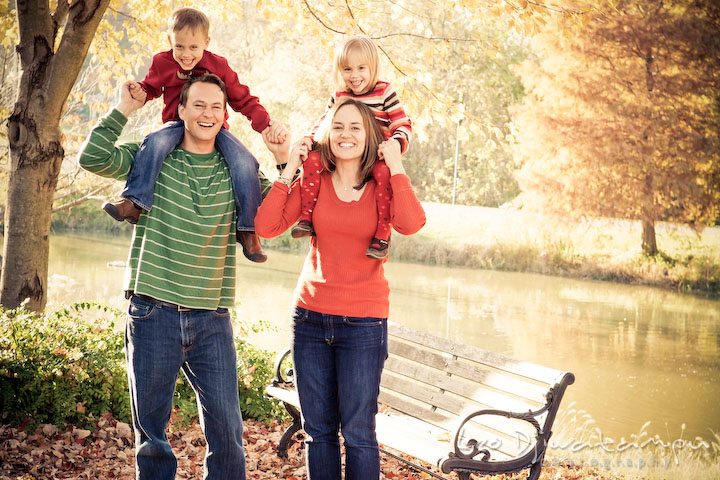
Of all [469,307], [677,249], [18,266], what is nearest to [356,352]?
[18,266]

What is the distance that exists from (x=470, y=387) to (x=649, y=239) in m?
17.2

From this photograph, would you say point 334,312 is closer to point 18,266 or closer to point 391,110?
point 391,110

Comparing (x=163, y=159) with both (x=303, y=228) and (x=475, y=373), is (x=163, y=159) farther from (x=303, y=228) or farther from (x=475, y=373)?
(x=475, y=373)

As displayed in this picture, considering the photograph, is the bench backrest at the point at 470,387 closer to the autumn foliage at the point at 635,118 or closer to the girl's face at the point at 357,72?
the girl's face at the point at 357,72

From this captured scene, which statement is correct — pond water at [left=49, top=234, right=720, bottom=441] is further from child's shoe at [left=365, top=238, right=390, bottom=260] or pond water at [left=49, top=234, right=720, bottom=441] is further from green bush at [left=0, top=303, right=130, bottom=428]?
child's shoe at [left=365, top=238, right=390, bottom=260]

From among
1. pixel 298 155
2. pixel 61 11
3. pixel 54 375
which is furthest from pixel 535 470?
pixel 61 11

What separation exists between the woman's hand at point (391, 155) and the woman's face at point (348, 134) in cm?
8

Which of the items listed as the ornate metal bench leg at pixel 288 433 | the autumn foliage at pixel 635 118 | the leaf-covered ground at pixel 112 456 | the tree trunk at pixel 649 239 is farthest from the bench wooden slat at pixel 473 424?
the tree trunk at pixel 649 239

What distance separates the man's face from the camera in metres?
2.82

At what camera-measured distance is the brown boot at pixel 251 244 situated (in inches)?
116

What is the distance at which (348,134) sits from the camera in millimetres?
2977

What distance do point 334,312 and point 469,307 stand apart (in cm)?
1066

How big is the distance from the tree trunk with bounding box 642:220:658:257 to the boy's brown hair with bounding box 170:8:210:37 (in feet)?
59.7

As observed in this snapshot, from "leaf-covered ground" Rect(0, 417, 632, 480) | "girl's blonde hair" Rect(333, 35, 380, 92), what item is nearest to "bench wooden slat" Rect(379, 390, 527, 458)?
"leaf-covered ground" Rect(0, 417, 632, 480)
